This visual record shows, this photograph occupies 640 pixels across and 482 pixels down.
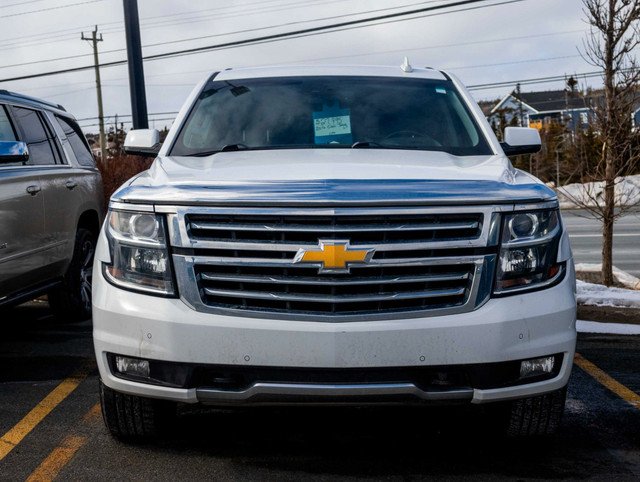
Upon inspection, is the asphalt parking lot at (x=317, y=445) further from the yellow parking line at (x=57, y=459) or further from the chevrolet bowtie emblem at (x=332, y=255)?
the chevrolet bowtie emblem at (x=332, y=255)

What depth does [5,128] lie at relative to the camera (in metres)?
5.97

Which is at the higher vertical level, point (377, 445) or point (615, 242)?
point (377, 445)

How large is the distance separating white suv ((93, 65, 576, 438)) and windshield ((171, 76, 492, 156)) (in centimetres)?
103

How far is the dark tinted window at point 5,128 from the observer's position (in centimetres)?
592

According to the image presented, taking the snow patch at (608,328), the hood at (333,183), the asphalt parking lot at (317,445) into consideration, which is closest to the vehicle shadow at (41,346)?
the asphalt parking lot at (317,445)

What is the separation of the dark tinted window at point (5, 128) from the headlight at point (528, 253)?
410 centimetres

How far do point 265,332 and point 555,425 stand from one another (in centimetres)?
145

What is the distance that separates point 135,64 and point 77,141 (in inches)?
161

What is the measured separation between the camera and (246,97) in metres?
4.91

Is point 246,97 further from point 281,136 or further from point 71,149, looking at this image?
point 71,149

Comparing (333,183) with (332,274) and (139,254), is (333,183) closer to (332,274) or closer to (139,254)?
(332,274)

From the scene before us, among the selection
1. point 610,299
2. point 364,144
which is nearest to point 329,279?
point 364,144

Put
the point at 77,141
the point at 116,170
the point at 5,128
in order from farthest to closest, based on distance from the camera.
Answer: the point at 116,170 → the point at 77,141 → the point at 5,128

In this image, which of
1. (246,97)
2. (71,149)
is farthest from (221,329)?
(71,149)
